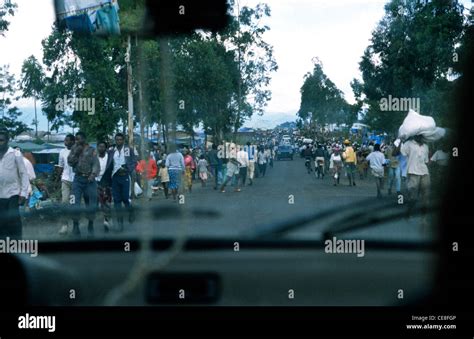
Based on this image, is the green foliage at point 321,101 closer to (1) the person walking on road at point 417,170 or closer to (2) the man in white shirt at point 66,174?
(1) the person walking on road at point 417,170

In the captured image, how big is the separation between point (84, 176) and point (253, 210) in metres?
0.46

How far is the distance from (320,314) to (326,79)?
643 millimetres

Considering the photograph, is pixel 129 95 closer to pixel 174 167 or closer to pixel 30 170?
pixel 174 167

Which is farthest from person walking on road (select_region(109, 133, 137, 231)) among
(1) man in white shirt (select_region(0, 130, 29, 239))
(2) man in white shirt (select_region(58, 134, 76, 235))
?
(1) man in white shirt (select_region(0, 130, 29, 239))

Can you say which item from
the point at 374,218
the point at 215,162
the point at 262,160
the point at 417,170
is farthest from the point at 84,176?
the point at 417,170

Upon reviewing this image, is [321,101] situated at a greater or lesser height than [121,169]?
greater

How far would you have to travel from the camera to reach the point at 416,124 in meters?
2.26

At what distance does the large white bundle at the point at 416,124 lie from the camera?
7.40 feet

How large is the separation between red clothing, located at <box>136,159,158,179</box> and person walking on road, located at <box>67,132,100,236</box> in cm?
12

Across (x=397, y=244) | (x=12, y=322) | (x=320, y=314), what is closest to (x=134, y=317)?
(x=12, y=322)

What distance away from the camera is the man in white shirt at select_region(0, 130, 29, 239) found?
222cm

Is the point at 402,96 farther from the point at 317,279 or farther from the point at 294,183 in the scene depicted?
the point at 317,279

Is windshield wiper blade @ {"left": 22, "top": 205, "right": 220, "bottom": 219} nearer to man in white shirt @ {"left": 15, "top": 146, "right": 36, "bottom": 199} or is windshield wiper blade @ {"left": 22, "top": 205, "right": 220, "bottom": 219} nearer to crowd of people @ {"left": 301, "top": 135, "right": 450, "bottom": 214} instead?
man in white shirt @ {"left": 15, "top": 146, "right": 36, "bottom": 199}

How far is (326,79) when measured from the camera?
93.0 inches
